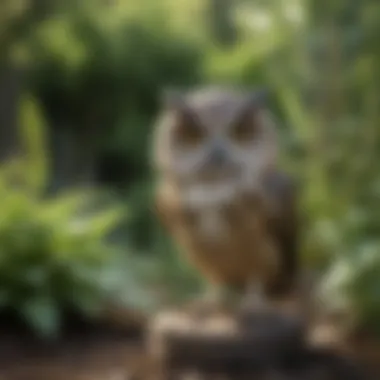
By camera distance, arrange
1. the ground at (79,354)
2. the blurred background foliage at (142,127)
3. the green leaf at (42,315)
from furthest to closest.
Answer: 1. the green leaf at (42,315)
2. the blurred background foliage at (142,127)
3. the ground at (79,354)

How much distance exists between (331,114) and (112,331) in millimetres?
767

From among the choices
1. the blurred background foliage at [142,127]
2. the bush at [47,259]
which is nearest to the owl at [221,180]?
the blurred background foliage at [142,127]

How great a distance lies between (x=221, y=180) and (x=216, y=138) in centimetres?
8

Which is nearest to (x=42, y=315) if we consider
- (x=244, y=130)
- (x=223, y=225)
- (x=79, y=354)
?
(x=79, y=354)

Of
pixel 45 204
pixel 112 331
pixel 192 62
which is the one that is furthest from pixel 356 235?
pixel 192 62

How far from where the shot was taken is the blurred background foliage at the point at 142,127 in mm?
1987

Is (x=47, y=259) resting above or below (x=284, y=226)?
above

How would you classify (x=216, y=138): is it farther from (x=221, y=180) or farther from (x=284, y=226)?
(x=284, y=226)

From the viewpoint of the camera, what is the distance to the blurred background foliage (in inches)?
78.2

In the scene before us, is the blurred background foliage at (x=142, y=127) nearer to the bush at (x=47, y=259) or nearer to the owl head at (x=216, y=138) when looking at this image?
the bush at (x=47, y=259)

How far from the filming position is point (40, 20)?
106 inches

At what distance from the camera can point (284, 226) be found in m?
2.00

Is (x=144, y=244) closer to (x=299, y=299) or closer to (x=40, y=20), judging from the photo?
(x=40, y=20)

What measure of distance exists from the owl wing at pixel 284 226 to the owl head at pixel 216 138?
0.36 ft
